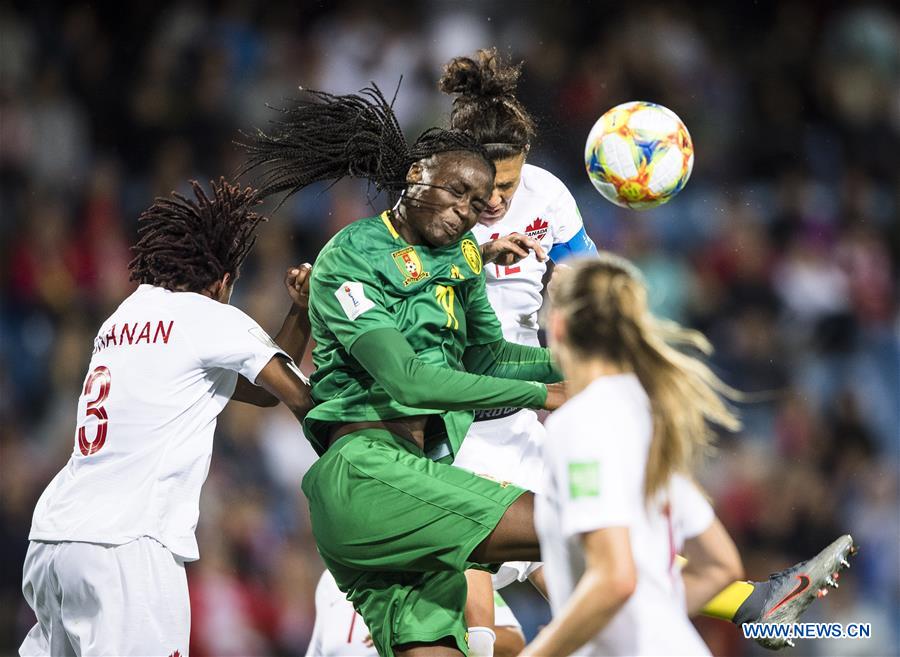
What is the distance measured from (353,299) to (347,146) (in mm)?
687

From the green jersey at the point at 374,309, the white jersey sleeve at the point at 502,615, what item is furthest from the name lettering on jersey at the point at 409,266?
the white jersey sleeve at the point at 502,615

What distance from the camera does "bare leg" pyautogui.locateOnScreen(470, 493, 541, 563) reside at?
3514 millimetres

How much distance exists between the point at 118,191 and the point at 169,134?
1.84 ft

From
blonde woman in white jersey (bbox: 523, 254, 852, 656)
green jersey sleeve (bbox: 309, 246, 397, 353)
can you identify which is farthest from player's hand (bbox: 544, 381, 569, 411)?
blonde woman in white jersey (bbox: 523, 254, 852, 656)

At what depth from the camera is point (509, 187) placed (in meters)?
4.73

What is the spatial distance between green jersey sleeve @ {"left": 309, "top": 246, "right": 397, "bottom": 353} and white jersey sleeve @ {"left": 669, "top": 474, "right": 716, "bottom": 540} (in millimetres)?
1106

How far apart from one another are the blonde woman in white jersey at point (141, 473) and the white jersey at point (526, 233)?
3.78 ft

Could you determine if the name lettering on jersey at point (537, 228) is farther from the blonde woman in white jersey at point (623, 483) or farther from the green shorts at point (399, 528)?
the blonde woman in white jersey at point (623, 483)

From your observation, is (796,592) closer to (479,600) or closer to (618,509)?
(479,600)

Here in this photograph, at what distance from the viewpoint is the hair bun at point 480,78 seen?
4789mm

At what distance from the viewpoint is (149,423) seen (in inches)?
157

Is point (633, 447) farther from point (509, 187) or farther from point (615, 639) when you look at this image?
point (509, 187)

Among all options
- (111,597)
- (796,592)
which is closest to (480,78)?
(796,592)

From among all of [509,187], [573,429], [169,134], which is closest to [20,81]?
[169,134]
